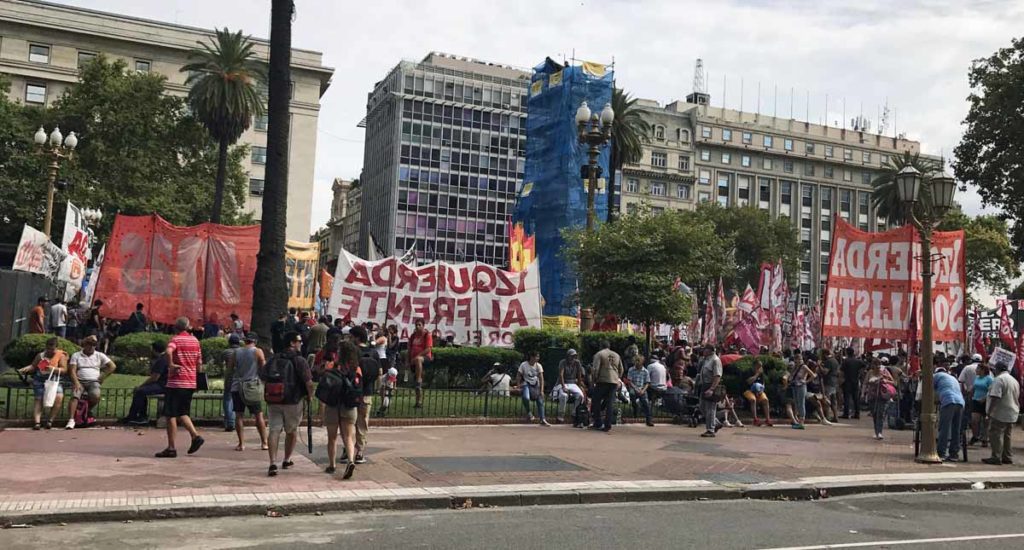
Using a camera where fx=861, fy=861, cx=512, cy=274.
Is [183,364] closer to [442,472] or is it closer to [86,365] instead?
[86,365]

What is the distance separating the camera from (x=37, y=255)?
771 inches

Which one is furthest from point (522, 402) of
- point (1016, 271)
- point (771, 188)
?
point (771, 188)

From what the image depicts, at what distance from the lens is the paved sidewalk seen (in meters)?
9.02

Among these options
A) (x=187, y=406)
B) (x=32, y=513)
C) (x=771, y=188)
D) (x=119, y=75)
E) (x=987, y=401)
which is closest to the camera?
(x=32, y=513)

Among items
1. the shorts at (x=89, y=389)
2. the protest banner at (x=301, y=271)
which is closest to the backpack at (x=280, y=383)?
the shorts at (x=89, y=389)

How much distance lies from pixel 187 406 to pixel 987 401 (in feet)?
42.8

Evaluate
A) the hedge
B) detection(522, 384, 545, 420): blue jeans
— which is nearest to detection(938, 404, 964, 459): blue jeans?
detection(522, 384, 545, 420): blue jeans

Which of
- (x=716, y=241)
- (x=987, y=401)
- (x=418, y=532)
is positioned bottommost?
(x=418, y=532)

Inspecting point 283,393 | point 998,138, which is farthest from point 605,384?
point 998,138

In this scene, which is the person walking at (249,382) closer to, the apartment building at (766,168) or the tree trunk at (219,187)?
the tree trunk at (219,187)

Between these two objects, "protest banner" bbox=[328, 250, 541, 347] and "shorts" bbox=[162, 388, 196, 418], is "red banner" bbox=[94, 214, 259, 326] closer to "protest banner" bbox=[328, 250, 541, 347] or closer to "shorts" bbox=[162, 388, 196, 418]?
"protest banner" bbox=[328, 250, 541, 347]

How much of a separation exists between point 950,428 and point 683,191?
86824 millimetres

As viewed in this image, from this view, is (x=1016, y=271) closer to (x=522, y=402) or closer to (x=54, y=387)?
(x=522, y=402)

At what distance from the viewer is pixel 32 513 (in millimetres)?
7996
